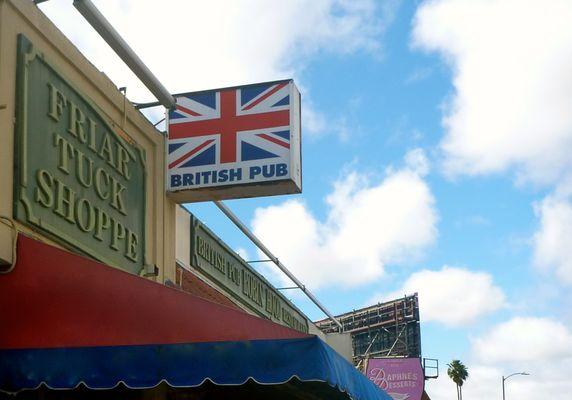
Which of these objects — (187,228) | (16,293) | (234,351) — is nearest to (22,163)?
(16,293)

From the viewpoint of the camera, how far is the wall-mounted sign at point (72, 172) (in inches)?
321

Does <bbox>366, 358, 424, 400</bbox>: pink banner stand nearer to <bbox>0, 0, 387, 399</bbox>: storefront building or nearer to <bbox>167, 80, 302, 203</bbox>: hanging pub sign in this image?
<bbox>167, 80, 302, 203</bbox>: hanging pub sign

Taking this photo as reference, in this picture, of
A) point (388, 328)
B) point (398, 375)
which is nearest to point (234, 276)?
point (398, 375)

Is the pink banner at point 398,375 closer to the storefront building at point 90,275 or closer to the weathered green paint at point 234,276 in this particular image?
the weathered green paint at point 234,276

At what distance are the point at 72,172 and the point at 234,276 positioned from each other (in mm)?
5871

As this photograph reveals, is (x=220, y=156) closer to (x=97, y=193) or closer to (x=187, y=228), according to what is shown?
(x=187, y=228)

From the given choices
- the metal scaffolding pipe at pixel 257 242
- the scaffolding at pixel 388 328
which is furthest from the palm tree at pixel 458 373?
the metal scaffolding pipe at pixel 257 242

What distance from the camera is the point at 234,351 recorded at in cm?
700

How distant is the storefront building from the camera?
7.01m

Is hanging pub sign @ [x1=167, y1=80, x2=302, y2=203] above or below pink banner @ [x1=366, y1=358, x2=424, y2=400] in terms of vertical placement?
above

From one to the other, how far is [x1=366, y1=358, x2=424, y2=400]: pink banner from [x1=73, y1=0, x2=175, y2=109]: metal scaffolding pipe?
92.9 feet

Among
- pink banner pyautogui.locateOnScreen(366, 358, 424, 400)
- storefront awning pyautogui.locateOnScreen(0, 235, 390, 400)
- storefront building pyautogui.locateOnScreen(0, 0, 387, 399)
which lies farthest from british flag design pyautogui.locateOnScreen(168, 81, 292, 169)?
pink banner pyautogui.locateOnScreen(366, 358, 424, 400)

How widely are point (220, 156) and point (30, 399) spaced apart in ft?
13.9

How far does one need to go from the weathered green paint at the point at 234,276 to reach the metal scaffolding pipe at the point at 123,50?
2.18 m
